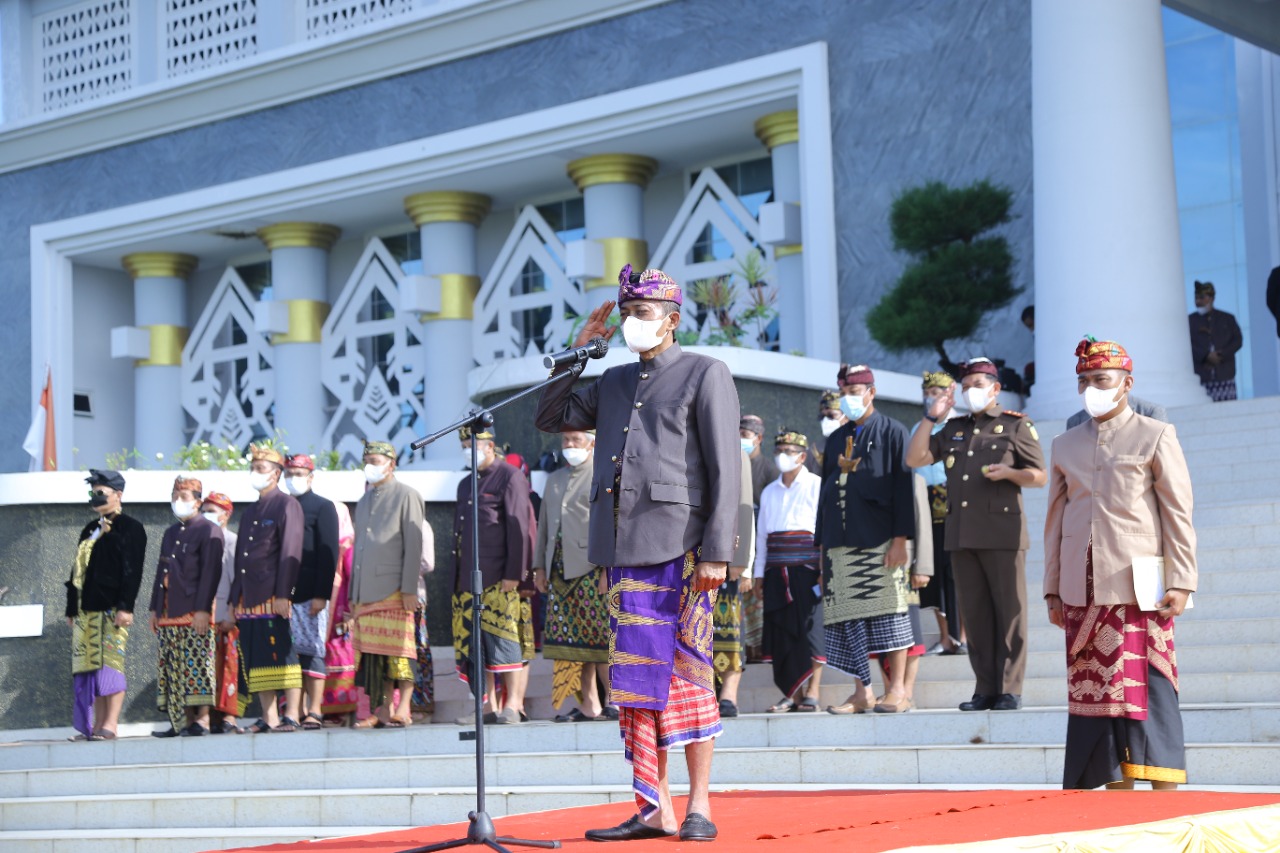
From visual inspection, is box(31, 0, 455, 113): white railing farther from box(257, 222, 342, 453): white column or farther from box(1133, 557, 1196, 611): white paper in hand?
box(1133, 557, 1196, 611): white paper in hand

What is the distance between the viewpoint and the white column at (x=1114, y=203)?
13.6 meters

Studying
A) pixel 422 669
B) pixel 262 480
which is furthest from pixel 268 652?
pixel 262 480

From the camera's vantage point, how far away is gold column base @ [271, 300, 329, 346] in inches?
894

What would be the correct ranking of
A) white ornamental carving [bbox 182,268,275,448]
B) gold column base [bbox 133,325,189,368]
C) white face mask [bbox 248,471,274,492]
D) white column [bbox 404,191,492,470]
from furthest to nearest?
gold column base [bbox 133,325,189,368], white ornamental carving [bbox 182,268,275,448], white column [bbox 404,191,492,470], white face mask [bbox 248,471,274,492]

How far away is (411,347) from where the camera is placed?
22.1 meters

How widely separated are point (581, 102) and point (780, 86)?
238 centimetres

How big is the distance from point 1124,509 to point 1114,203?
765 cm

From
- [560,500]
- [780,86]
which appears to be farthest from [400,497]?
[780,86]

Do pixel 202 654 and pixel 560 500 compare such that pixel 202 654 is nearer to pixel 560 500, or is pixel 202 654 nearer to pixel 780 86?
pixel 560 500

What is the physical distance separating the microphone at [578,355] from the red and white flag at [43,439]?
15.7m

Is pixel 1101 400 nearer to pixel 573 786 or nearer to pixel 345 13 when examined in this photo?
pixel 573 786

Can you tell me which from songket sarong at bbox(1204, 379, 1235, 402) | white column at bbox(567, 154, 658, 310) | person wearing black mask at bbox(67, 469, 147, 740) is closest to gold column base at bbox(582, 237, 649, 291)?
white column at bbox(567, 154, 658, 310)

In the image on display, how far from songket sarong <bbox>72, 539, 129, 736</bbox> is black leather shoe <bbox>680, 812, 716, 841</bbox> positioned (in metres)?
6.17

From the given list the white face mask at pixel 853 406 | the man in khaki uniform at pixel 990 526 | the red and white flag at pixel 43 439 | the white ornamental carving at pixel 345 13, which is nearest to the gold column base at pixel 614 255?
the white ornamental carving at pixel 345 13
